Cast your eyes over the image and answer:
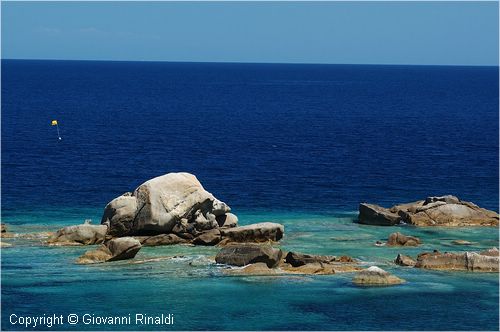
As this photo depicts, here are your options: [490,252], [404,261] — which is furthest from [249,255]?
[490,252]

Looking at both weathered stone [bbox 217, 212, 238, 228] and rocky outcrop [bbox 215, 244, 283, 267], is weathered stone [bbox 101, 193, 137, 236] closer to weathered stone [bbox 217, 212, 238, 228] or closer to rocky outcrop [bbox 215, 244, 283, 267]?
weathered stone [bbox 217, 212, 238, 228]

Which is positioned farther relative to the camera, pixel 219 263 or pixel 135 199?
pixel 135 199

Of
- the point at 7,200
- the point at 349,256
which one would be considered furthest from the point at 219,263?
the point at 7,200

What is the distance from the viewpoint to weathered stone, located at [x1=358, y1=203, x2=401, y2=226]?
79.9m

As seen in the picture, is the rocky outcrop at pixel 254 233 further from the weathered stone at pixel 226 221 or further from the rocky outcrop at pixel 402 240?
the rocky outcrop at pixel 402 240

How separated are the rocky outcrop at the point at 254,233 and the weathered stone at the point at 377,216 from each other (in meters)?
10.6

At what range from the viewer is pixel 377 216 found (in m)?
79.9

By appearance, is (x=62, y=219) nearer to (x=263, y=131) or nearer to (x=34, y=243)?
(x=34, y=243)

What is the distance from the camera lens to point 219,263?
212 feet

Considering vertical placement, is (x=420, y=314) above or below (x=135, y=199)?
below

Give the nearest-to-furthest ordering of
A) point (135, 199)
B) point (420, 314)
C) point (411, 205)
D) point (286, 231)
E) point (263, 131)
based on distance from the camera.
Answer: point (420, 314), point (135, 199), point (286, 231), point (411, 205), point (263, 131)

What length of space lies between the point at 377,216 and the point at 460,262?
15.6 meters

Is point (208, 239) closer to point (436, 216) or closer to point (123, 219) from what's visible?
point (123, 219)

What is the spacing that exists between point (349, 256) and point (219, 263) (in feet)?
30.4
